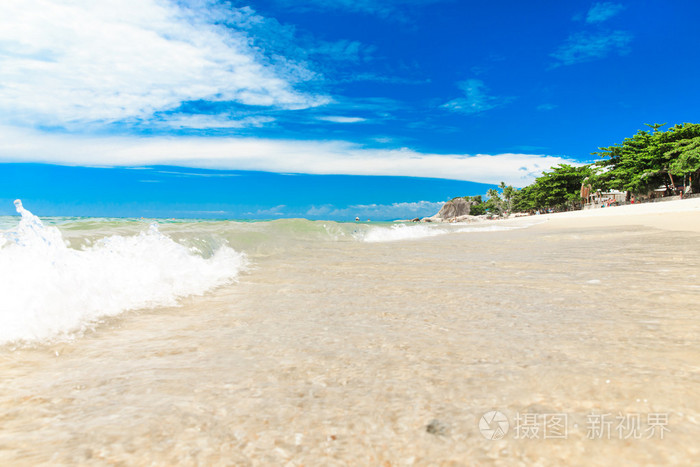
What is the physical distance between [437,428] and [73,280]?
362 cm

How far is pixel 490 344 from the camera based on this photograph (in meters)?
2.27

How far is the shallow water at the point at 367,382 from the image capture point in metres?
1.28

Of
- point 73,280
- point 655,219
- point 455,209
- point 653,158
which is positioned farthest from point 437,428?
point 455,209

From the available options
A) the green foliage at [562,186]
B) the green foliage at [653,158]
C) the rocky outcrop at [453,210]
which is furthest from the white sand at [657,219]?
the rocky outcrop at [453,210]

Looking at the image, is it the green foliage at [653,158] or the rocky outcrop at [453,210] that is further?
the rocky outcrop at [453,210]

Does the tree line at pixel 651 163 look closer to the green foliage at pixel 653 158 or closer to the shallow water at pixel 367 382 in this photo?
the green foliage at pixel 653 158

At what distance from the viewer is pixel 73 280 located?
353 cm

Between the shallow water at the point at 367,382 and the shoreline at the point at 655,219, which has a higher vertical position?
the shoreline at the point at 655,219

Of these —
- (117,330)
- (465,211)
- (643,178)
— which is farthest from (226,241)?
(465,211)

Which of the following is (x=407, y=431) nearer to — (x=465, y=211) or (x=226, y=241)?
(x=226, y=241)

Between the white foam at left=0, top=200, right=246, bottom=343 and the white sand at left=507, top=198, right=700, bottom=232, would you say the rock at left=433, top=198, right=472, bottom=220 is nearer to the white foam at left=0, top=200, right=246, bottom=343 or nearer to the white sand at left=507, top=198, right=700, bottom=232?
the white sand at left=507, top=198, right=700, bottom=232

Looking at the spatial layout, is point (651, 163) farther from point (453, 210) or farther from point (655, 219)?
point (453, 210)

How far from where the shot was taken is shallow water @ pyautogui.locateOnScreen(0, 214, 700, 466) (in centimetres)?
128

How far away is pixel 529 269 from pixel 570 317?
100 inches
